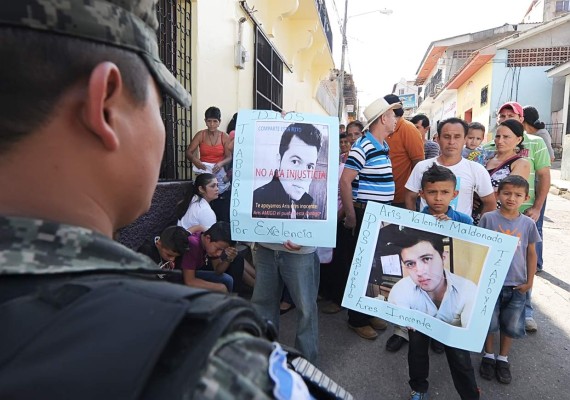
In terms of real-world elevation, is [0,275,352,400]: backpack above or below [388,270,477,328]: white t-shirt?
above

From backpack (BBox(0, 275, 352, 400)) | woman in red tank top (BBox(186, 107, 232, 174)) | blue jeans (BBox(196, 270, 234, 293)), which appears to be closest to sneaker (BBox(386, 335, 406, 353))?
blue jeans (BBox(196, 270, 234, 293))

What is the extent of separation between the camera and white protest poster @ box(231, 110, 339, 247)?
2.30 metres

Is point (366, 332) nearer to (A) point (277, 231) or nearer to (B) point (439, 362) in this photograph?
(B) point (439, 362)

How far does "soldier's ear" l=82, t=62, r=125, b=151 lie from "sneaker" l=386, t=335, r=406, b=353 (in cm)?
282

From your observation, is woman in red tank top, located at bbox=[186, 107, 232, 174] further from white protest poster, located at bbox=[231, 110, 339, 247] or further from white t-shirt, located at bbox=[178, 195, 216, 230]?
white protest poster, located at bbox=[231, 110, 339, 247]

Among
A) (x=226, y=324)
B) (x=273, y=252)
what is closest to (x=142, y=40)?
(x=226, y=324)

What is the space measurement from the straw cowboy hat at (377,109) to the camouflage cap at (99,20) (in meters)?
2.49

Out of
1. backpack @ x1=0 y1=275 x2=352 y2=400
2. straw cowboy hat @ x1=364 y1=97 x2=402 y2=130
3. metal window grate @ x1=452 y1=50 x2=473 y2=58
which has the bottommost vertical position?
backpack @ x1=0 y1=275 x2=352 y2=400

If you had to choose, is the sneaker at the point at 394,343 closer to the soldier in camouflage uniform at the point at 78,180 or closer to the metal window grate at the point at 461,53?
the soldier in camouflage uniform at the point at 78,180

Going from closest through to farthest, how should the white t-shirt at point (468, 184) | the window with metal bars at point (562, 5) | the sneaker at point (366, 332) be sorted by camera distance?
1. the white t-shirt at point (468, 184)
2. the sneaker at point (366, 332)
3. the window with metal bars at point (562, 5)

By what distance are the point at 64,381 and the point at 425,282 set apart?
6.69 feet

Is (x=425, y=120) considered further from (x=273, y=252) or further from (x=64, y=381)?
(x=64, y=381)

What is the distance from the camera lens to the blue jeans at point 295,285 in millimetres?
2412

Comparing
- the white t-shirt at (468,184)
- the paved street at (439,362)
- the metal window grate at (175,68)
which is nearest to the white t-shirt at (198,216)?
the metal window grate at (175,68)
